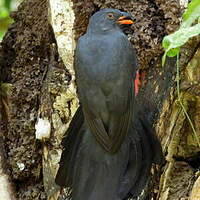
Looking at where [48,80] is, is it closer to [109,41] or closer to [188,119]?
[109,41]

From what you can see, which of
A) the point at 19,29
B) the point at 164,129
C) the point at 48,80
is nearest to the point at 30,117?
the point at 48,80

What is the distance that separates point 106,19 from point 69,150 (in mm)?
978

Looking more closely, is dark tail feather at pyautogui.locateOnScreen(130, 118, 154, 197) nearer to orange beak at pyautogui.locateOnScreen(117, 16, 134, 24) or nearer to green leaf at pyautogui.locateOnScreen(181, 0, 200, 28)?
orange beak at pyautogui.locateOnScreen(117, 16, 134, 24)

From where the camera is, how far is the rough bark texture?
156 inches

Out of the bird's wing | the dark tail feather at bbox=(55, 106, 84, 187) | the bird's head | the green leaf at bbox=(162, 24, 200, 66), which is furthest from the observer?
the bird's head

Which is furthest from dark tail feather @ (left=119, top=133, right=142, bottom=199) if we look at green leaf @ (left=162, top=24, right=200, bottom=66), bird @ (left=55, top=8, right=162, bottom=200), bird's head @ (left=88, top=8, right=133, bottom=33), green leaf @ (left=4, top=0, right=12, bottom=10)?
green leaf @ (left=4, top=0, right=12, bottom=10)

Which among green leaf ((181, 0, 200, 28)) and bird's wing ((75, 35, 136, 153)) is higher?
green leaf ((181, 0, 200, 28))

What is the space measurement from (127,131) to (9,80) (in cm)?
134

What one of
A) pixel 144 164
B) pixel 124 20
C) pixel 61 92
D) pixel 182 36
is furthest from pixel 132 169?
pixel 182 36

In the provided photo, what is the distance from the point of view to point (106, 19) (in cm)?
416

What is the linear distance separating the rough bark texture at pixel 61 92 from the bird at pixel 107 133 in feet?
0.66

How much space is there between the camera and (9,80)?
185 inches

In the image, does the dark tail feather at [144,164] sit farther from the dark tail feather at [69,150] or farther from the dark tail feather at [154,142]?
the dark tail feather at [69,150]

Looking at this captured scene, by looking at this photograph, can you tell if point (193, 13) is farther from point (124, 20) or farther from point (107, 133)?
point (124, 20)
